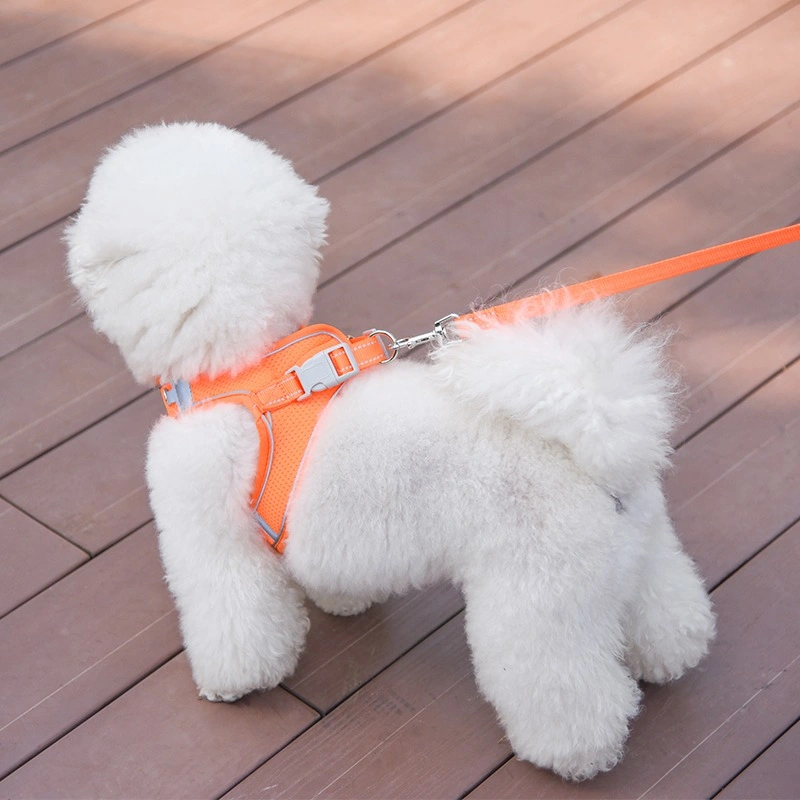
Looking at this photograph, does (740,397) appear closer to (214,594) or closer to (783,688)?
(783,688)

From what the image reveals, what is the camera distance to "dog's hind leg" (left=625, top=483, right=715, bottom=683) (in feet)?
3.92

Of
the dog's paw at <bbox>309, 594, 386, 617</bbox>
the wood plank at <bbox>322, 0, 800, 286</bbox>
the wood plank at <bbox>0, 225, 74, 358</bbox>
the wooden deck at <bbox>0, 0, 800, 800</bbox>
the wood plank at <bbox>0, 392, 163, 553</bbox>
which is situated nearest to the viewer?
the wooden deck at <bbox>0, 0, 800, 800</bbox>

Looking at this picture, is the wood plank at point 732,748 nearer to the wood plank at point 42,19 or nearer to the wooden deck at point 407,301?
the wooden deck at point 407,301

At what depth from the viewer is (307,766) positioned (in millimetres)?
1196

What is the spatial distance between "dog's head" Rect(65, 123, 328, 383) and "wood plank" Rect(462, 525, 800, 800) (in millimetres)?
594

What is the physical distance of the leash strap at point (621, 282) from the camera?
3.62ft

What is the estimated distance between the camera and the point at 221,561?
1.16m

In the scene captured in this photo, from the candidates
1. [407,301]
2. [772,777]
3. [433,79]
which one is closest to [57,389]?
[407,301]

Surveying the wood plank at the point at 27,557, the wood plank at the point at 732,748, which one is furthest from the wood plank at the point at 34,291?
the wood plank at the point at 732,748

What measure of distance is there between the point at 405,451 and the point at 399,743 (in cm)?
39

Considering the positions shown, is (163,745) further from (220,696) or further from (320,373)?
(320,373)

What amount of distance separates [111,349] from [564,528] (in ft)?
3.06

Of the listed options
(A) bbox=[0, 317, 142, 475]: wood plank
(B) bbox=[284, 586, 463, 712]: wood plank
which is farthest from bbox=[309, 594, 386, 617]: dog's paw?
(A) bbox=[0, 317, 142, 475]: wood plank

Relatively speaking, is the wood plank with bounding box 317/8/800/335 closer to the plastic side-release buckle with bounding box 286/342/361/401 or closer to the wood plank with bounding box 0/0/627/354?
the wood plank with bounding box 0/0/627/354
